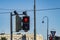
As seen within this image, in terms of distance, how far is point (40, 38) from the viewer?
484 feet

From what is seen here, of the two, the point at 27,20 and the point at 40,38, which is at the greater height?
the point at 27,20

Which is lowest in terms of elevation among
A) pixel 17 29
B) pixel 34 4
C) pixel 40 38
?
pixel 40 38

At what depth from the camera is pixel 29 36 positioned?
456 feet

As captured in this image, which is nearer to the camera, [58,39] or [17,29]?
[17,29]

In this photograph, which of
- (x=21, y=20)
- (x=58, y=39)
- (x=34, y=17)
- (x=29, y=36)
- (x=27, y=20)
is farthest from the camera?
(x=29, y=36)

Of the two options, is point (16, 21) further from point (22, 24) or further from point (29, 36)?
point (29, 36)

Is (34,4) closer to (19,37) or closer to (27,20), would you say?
(27,20)

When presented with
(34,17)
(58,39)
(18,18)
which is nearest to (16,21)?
(18,18)

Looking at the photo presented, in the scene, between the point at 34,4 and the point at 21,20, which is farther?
the point at 34,4

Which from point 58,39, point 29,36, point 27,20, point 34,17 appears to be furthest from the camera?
point 29,36

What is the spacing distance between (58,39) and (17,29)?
1850 inches

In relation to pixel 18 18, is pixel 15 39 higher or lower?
lower

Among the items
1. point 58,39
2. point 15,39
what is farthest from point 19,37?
point 58,39

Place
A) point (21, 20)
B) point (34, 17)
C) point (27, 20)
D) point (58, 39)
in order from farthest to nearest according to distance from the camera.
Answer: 1. point (58, 39)
2. point (34, 17)
3. point (21, 20)
4. point (27, 20)
